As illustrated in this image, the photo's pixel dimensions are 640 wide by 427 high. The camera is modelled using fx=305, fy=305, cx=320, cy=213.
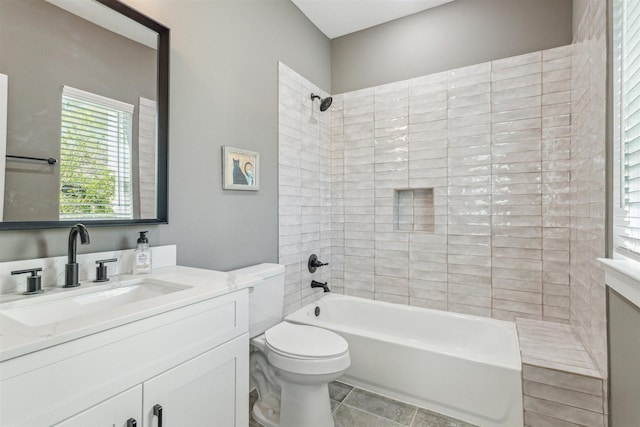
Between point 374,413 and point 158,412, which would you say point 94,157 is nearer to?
point 158,412

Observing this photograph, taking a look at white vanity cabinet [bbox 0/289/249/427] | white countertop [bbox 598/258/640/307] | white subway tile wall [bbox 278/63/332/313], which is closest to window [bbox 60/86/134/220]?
white vanity cabinet [bbox 0/289/249/427]

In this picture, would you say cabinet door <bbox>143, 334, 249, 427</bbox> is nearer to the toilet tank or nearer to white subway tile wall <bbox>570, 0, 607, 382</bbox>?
the toilet tank

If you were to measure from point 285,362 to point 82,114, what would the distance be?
4.66 feet

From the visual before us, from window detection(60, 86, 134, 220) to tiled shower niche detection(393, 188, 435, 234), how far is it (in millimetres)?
2043

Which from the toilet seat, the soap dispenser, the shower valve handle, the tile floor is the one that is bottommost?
the tile floor

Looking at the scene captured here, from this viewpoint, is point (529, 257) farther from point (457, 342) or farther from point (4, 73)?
point (4, 73)

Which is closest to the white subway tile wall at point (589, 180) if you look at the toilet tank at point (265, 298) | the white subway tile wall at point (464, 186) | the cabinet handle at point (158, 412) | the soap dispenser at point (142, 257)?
the white subway tile wall at point (464, 186)

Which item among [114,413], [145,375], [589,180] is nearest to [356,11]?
[589,180]

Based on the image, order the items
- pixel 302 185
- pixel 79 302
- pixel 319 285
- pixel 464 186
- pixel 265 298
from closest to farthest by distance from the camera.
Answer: pixel 79 302 < pixel 265 298 < pixel 464 186 < pixel 302 185 < pixel 319 285

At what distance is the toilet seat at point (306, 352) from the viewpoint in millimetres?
1484

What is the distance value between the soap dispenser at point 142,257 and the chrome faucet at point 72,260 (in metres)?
0.22

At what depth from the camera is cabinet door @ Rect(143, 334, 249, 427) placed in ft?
2.99

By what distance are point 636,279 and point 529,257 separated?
130 cm

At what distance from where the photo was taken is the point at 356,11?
2578 mm
